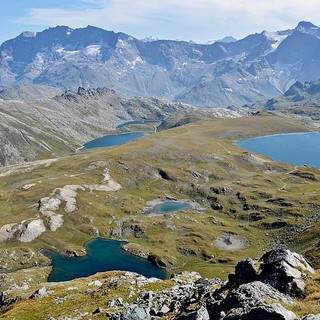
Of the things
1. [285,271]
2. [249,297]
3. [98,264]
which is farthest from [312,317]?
[98,264]

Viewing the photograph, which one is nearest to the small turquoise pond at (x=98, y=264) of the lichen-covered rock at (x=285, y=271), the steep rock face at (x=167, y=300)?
the steep rock face at (x=167, y=300)

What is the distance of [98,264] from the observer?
184 metres

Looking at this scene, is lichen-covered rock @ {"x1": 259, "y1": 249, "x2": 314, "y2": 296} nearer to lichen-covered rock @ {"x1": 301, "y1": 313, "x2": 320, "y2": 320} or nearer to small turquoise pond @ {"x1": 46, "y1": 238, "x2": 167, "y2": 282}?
lichen-covered rock @ {"x1": 301, "y1": 313, "x2": 320, "y2": 320}

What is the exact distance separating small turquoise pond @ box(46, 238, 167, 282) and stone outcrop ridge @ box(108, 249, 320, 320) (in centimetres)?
12049

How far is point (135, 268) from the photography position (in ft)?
589

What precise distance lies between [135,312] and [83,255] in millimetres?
154488

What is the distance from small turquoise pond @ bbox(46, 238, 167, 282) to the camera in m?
175

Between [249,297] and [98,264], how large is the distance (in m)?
Answer: 155

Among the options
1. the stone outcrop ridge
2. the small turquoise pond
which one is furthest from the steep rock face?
the small turquoise pond

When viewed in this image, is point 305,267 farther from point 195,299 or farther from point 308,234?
point 308,234

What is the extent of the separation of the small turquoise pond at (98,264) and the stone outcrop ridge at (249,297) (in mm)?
120492

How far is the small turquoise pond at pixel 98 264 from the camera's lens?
175 metres

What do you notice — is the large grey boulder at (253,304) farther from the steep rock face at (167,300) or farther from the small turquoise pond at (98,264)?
the small turquoise pond at (98,264)

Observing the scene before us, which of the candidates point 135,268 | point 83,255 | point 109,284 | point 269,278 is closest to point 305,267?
point 269,278
